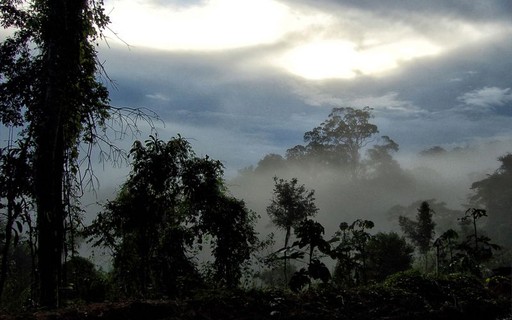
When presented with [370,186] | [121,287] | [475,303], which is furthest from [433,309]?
[370,186]

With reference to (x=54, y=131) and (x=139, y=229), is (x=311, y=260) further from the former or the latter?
(x=139, y=229)

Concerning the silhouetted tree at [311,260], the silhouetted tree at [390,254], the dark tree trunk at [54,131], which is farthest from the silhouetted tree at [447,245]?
the silhouetted tree at [390,254]

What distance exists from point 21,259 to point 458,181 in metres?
146

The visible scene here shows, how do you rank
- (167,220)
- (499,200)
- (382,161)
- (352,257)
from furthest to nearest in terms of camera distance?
(382,161) → (499,200) → (167,220) → (352,257)

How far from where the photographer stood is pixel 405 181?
417ft

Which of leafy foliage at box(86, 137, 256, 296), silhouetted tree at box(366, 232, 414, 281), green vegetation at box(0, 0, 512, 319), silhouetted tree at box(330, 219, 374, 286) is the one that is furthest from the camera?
silhouetted tree at box(366, 232, 414, 281)

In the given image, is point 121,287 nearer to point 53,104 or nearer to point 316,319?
point 53,104

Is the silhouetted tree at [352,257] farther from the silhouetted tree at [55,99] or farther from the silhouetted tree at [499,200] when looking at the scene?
the silhouetted tree at [499,200]

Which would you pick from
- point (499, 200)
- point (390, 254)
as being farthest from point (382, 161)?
point (390, 254)

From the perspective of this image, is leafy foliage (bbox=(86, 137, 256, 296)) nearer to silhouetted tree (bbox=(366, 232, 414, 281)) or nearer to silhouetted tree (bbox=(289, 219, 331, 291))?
silhouetted tree (bbox=(289, 219, 331, 291))

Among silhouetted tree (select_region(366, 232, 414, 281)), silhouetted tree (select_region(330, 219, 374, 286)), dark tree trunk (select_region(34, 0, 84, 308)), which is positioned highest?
dark tree trunk (select_region(34, 0, 84, 308))

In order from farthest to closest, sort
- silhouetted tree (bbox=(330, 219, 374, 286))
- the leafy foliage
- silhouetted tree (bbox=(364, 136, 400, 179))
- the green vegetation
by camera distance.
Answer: silhouetted tree (bbox=(364, 136, 400, 179)) < the leafy foliage < silhouetted tree (bbox=(330, 219, 374, 286)) < the green vegetation

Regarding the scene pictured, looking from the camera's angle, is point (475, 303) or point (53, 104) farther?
point (53, 104)

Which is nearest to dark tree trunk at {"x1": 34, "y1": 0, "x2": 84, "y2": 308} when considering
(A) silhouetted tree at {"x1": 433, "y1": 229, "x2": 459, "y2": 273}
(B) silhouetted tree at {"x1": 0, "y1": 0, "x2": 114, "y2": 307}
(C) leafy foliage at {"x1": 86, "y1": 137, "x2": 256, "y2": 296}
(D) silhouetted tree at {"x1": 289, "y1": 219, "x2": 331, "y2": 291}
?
(B) silhouetted tree at {"x1": 0, "y1": 0, "x2": 114, "y2": 307}
